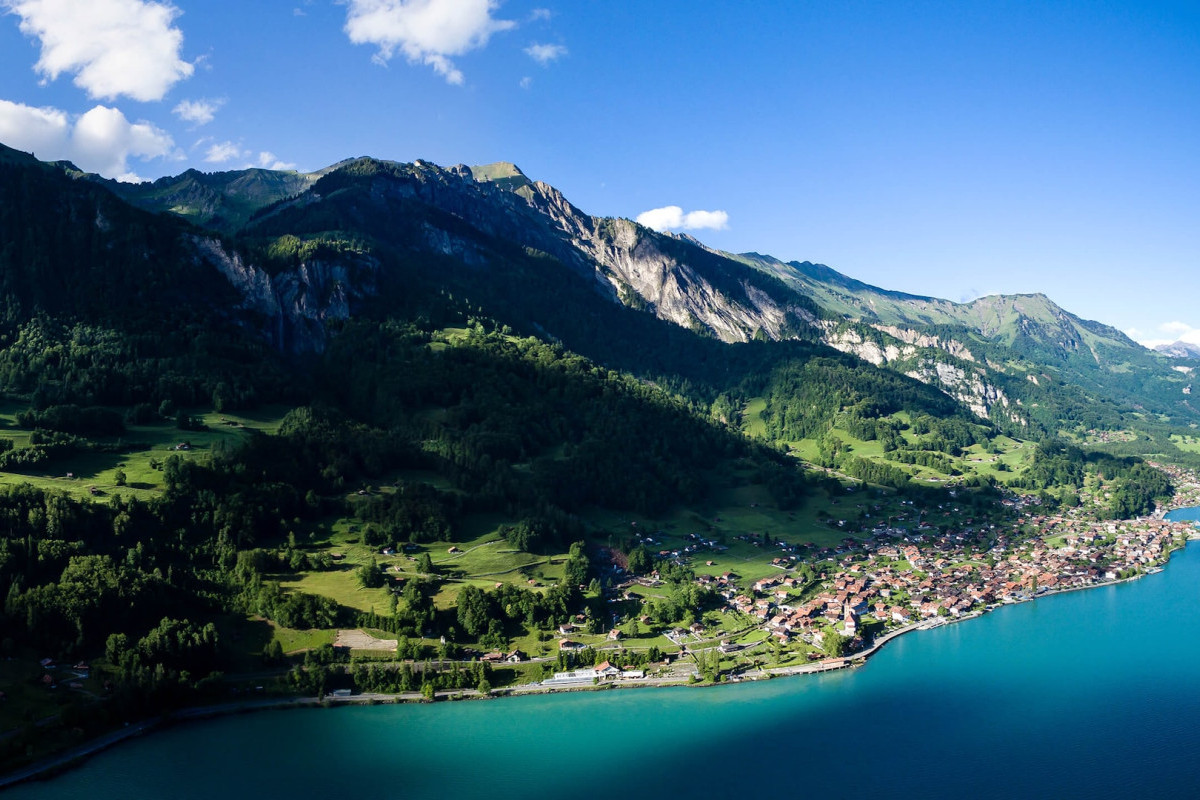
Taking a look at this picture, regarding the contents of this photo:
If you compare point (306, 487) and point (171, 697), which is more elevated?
point (306, 487)

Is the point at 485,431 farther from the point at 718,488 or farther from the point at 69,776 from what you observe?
the point at 69,776

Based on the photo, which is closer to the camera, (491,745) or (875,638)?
(491,745)

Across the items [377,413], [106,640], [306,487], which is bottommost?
[106,640]

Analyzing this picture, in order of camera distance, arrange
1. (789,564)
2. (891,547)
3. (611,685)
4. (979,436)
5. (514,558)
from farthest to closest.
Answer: (979,436) → (891,547) → (789,564) → (514,558) → (611,685)

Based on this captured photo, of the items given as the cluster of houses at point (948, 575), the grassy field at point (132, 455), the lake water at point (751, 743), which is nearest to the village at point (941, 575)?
the cluster of houses at point (948, 575)

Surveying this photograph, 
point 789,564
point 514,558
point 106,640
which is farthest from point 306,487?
point 789,564

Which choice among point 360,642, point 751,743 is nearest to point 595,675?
point 751,743

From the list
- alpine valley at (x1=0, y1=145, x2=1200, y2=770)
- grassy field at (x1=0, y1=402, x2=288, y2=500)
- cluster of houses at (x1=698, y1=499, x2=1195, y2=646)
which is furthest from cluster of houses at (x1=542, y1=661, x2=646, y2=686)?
grassy field at (x1=0, y1=402, x2=288, y2=500)
